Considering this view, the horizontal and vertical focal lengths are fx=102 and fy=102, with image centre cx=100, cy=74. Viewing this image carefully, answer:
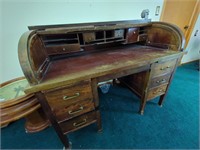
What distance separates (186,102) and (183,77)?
84 centimetres

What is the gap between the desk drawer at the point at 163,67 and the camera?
1010mm

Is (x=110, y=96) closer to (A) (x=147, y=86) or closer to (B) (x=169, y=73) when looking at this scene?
(A) (x=147, y=86)

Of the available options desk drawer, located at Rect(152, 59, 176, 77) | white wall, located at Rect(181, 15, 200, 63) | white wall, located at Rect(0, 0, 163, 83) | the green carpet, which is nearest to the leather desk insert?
desk drawer, located at Rect(152, 59, 176, 77)

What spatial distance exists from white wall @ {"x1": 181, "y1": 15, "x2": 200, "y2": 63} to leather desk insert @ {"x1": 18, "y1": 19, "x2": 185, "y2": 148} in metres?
1.83

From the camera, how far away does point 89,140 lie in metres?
1.13

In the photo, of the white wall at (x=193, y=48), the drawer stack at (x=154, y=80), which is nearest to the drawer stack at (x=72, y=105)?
the drawer stack at (x=154, y=80)

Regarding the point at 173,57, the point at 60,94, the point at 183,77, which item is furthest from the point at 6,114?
the point at 183,77

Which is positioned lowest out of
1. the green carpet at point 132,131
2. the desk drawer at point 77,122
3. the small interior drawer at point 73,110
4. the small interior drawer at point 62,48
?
the green carpet at point 132,131

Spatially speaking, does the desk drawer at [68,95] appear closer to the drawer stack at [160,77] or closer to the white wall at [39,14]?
the drawer stack at [160,77]

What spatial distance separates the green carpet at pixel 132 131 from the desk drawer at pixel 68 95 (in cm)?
62

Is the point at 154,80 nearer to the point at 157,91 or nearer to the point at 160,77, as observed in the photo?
the point at 160,77

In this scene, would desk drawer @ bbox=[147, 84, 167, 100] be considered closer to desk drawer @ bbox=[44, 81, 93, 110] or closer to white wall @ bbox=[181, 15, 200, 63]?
desk drawer @ bbox=[44, 81, 93, 110]

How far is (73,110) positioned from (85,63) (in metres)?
0.42

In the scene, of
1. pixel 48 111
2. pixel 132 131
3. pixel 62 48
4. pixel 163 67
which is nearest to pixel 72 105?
pixel 48 111
